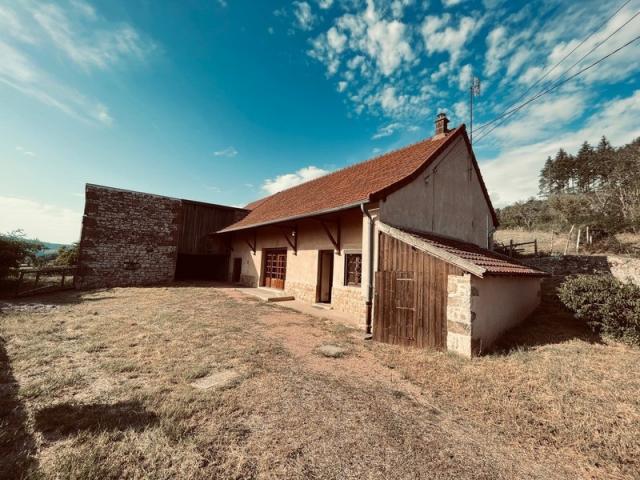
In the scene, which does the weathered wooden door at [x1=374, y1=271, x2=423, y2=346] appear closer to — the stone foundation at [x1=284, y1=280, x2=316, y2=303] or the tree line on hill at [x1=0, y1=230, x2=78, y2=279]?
the stone foundation at [x1=284, y1=280, x2=316, y2=303]

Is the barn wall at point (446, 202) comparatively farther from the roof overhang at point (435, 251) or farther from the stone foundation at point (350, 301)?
the stone foundation at point (350, 301)

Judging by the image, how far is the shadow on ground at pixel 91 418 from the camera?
9.78ft

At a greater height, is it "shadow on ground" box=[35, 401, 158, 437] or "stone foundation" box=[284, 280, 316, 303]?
"stone foundation" box=[284, 280, 316, 303]

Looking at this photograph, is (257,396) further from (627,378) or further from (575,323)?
(575,323)

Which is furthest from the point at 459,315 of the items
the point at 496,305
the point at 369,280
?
the point at 369,280

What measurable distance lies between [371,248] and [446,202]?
425 centimetres

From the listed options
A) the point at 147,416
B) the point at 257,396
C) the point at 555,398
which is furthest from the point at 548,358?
the point at 147,416

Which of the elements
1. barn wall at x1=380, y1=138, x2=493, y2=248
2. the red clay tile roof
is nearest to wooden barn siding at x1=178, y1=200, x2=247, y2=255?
barn wall at x1=380, y1=138, x2=493, y2=248

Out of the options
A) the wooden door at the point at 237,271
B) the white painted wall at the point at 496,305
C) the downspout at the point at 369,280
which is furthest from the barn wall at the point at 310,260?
the white painted wall at the point at 496,305

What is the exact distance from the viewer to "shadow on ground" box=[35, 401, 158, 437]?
2982 mm

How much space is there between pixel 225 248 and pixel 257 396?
15.2m

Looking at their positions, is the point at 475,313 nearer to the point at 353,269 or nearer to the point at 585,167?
the point at 353,269

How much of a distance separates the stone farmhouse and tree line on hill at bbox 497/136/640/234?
15392mm

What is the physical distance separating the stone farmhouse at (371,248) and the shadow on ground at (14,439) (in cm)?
600
